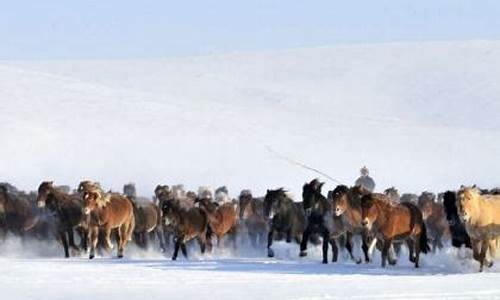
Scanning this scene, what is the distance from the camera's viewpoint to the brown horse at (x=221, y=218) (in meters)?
25.7

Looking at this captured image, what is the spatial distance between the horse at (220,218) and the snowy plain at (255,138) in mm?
524

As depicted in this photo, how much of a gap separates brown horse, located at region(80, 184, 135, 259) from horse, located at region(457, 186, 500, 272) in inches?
247

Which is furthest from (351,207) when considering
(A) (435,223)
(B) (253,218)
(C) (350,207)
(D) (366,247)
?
(B) (253,218)

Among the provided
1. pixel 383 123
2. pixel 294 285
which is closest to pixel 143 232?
pixel 294 285

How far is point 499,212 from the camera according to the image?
1858 cm

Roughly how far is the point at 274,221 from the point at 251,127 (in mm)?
39671

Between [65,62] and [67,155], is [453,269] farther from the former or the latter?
[65,62]

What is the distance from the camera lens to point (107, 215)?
22672 millimetres

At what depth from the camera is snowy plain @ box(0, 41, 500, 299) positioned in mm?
16422

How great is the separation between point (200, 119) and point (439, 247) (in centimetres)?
3949

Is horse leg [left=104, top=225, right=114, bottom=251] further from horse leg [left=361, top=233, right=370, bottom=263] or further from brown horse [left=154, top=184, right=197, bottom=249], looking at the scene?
horse leg [left=361, top=233, right=370, bottom=263]

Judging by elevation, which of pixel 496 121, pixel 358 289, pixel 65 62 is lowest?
pixel 358 289

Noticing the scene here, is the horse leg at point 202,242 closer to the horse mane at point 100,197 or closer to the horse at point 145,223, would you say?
the horse at point 145,223

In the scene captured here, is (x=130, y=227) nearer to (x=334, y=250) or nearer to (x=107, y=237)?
(x=107, y=237)
